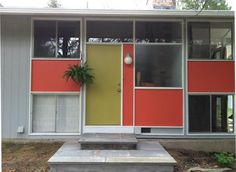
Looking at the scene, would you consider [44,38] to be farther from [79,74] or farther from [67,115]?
[67,115]

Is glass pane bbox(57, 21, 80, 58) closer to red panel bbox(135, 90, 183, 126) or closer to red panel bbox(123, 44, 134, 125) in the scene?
red panel bbox(123, 44, 134, 125)

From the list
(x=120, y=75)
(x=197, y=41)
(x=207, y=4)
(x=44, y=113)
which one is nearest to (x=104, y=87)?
(x=120, y=75)

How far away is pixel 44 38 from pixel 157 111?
11.2 feet

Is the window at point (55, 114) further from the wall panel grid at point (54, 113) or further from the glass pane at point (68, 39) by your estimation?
the glass pane at point (68, 39)

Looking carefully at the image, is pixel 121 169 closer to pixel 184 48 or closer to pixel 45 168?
pixel 45 168

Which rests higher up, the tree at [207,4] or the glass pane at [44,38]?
the tree at [207,4]

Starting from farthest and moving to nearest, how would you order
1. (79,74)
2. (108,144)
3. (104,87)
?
(104,87) < (79,74) < (108,144)

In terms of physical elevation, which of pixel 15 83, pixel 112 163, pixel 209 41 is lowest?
pixel 112 163

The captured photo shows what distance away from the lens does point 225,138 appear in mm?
8281

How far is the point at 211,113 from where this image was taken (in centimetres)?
826

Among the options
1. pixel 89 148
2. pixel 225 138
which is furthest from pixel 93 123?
pixel 225 138

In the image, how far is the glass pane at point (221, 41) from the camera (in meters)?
8.34

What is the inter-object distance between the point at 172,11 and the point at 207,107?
2558 mm

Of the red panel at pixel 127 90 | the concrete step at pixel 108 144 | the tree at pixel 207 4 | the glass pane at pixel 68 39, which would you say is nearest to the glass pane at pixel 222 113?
the red panel at pixel 127 90
